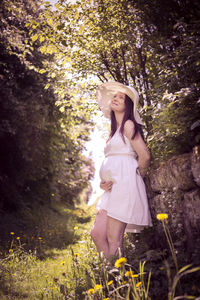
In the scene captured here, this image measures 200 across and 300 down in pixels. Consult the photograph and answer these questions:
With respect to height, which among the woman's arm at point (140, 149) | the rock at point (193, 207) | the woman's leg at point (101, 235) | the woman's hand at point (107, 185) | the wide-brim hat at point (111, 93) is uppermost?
the wide-brim hat at point (111, 93)

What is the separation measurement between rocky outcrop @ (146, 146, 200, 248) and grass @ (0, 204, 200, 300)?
0.24 m

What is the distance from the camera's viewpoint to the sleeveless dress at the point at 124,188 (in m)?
2.86

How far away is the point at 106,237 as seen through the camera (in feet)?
9.91

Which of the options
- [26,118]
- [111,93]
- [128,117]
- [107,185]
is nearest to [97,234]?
[107,185]

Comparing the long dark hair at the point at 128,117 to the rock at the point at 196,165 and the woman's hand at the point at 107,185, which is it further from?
the rock at the point at 196,165

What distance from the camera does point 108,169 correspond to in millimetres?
3129

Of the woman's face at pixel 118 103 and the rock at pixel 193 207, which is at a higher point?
the woman's face at pixel 118 103

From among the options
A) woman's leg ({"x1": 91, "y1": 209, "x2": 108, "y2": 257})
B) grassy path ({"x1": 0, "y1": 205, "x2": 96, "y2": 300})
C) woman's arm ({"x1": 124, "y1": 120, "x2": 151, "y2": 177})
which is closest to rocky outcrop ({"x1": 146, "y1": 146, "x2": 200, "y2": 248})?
woman's arm ({"x1": 124, "y1": 120, "x2": 151, "y2": 177})

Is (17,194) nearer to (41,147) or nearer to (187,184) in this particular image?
(41,147)

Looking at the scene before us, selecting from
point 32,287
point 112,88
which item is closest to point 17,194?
point 32,287

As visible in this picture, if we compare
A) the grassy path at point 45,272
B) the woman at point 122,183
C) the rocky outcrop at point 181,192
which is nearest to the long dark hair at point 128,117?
the woman at point 122,183

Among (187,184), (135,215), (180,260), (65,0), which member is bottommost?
(180,260)

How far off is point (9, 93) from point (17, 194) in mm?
3493

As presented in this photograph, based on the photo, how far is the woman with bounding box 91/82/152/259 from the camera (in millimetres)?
2871
